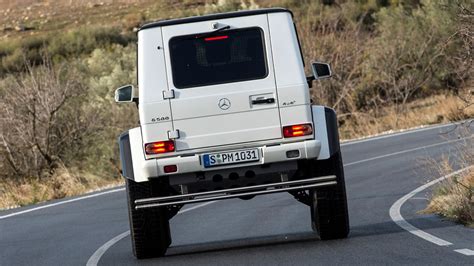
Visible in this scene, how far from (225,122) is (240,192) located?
2.38ft

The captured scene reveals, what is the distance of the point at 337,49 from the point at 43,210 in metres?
19.1

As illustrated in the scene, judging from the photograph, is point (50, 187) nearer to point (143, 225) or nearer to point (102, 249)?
point (102, 249)

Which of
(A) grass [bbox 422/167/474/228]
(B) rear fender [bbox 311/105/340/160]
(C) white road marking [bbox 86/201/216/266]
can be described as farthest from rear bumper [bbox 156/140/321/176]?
(A) grass [bbox 422/167/474/228]

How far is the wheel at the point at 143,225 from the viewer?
38.4 feet

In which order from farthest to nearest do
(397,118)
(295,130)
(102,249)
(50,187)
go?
1. (397,118)
2. (50,187)
3. (102,249)
4. (295,130)

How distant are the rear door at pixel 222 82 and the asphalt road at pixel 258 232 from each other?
121 centimetres

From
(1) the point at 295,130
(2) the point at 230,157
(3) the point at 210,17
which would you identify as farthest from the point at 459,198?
(3) the point at 210,17

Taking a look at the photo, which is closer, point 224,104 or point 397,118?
point 224,104

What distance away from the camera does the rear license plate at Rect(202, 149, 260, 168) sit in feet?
37.0

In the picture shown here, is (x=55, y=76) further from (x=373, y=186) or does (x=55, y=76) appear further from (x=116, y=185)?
(x=373, y=186)

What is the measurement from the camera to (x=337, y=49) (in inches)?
1468

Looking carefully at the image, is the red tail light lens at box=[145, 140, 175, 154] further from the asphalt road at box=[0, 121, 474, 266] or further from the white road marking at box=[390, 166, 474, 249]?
the white road marking at box=[390, 166, 474, 249]

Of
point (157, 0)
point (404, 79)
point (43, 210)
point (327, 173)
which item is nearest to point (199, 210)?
point (43, 210)

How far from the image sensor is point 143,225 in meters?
11.7
